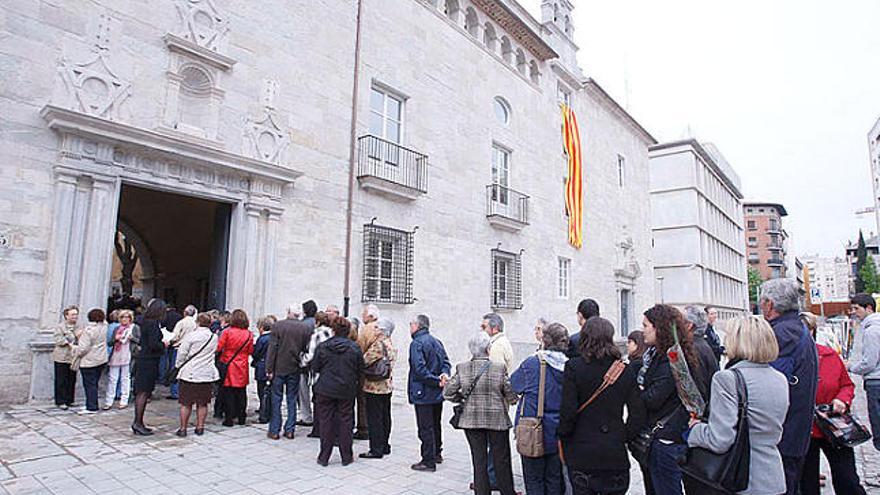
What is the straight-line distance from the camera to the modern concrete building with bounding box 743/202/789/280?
8344cm

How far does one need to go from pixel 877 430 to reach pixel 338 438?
552 centimetres

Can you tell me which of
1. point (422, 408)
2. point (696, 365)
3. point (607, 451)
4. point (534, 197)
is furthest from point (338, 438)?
Result: point (534, 197)

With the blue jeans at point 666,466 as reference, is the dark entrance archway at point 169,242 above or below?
above

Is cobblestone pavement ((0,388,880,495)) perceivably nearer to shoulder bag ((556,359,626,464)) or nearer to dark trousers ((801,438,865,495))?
dark trousers ((801,438,865,495))

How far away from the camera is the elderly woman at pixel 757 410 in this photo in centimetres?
278

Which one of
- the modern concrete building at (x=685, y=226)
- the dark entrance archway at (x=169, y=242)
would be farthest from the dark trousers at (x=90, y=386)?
the modern concrete building at (x=685, y=226)

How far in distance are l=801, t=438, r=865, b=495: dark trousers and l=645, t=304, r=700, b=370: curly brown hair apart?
6.24ft

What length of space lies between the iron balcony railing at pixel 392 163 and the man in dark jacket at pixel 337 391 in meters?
6.58

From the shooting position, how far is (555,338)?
13.7 ft

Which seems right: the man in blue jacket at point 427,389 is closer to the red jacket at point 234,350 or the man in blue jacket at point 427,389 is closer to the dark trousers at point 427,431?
the dark trousers at point 427,431

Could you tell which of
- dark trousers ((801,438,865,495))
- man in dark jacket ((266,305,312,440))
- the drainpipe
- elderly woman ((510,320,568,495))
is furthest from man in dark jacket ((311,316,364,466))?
Result: the drainpipe

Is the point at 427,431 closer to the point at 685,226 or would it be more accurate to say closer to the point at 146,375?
the point at 146,375

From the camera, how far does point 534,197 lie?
59.3 ft

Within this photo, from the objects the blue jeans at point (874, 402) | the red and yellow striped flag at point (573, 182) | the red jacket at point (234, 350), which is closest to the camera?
the blue jeans at point (874, 402)
